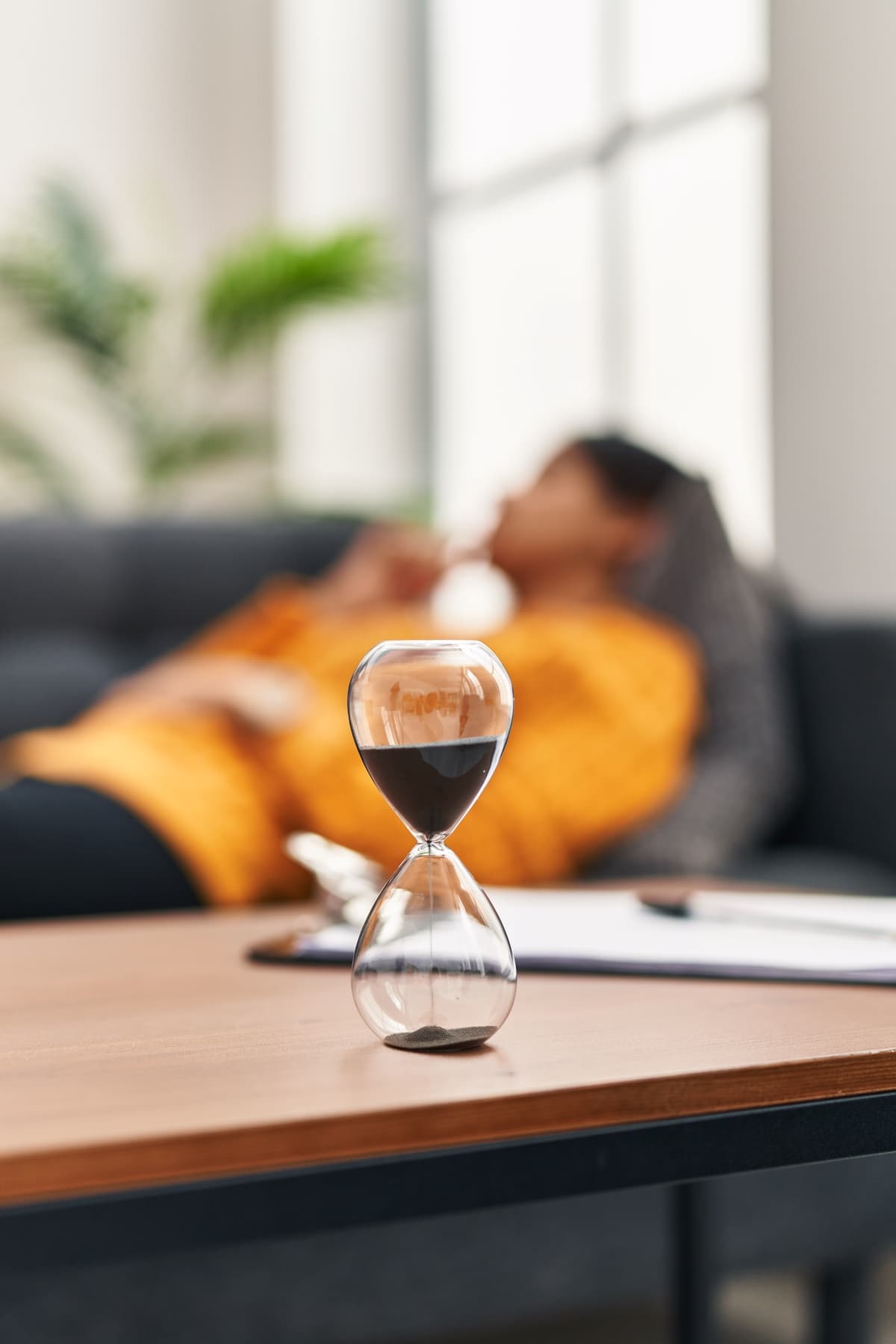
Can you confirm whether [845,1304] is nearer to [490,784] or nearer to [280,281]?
[490,784]

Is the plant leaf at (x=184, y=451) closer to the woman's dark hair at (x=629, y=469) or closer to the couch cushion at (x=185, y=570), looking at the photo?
the couch cushion at (x=185, y=570)

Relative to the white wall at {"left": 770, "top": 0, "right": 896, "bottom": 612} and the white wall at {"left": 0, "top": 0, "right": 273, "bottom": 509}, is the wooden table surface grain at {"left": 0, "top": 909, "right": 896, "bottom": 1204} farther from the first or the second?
the white wall at {"left": 0, "top": 0, "right": 273, "bottom": 509}

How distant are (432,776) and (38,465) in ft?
10.5

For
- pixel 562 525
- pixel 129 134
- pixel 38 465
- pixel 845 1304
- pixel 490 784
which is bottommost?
pixel 845 1304

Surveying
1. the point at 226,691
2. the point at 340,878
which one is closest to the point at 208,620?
the point at 226,691

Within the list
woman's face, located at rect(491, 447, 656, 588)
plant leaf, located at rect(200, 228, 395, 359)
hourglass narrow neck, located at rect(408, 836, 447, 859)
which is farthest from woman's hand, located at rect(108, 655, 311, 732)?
plant leaf, located at rect(200, 228, 395, 359)

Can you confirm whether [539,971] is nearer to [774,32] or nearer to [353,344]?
[774,32]

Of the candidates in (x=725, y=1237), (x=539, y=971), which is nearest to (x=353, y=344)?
(x=725, y=1237)

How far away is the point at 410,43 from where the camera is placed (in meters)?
4.10

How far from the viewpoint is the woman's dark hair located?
6.14 feet

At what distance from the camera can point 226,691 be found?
5.14 feet

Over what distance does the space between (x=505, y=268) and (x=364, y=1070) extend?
3.61m

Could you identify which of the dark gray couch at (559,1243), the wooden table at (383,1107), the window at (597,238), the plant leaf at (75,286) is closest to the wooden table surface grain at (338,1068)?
the wooden table at (383,1107)

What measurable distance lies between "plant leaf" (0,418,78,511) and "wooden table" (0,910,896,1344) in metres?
3.05
